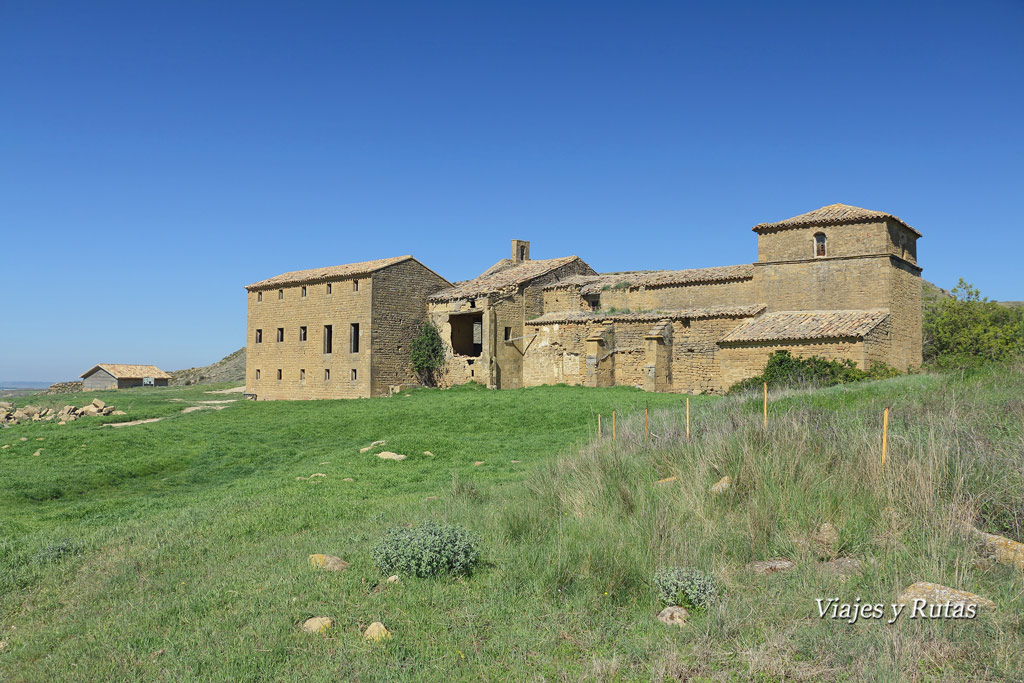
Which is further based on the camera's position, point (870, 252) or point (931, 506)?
point (870, 252)

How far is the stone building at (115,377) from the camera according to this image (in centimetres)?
5012

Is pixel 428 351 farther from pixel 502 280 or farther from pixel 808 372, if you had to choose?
pixel 808 372

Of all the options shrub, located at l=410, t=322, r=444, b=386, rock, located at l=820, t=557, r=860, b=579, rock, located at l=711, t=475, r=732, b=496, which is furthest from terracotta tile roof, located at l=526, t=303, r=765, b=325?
rock, located at l=820, t=557, r=860, b=579

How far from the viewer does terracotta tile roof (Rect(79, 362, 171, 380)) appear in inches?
1987

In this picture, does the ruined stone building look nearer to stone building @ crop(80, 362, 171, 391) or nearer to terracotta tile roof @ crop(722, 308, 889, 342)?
terracotta tile roof @ crop(722, 308, 889, 342)

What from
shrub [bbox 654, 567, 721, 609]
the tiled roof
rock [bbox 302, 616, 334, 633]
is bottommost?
rock [bbox 302, 616, 334, 633]

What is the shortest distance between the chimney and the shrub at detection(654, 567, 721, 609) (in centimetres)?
3505

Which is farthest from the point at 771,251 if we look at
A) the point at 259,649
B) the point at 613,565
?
the point at 259,649

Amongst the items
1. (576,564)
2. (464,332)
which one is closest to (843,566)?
(576,564)

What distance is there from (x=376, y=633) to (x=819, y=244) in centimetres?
2594

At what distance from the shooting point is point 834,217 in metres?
26.5

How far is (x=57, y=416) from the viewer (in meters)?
24.7

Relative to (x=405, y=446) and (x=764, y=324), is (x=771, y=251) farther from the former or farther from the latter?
(x=405, y=446)

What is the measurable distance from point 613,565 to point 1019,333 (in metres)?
38.3
